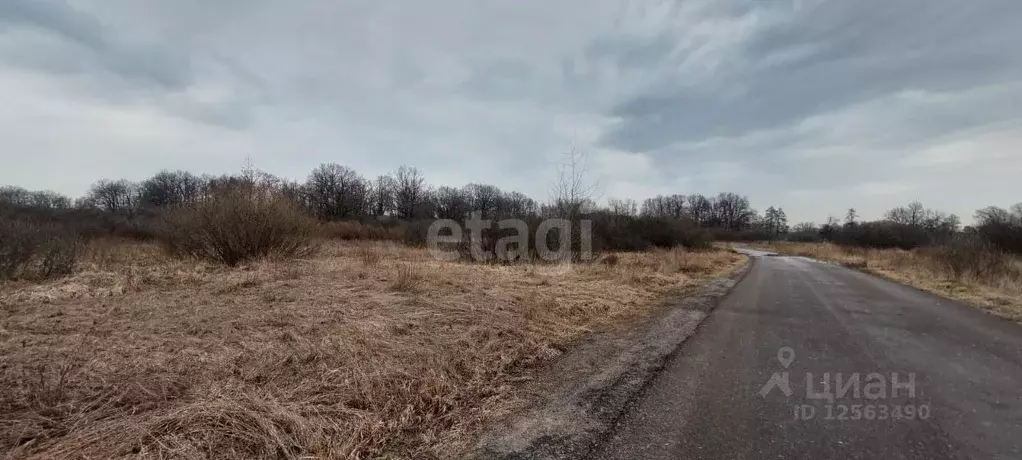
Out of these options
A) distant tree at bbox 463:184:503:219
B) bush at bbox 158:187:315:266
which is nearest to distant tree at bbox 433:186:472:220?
distant tree at bbox 463:184:503:219

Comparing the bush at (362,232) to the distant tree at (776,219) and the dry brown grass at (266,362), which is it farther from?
the distant tree at (776,219)

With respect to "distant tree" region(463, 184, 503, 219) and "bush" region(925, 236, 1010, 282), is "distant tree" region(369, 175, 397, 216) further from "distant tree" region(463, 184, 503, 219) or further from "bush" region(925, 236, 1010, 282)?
"bush" region(925, 236, 1010, 282)

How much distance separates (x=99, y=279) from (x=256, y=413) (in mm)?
9066

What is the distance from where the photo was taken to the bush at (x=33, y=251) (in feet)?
32.3

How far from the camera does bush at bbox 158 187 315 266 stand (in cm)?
1359

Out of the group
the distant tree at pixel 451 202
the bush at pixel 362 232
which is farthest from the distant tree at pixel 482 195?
the bush at pixel 362 232

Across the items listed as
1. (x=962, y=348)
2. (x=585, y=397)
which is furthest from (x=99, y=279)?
(x=962, y=348)

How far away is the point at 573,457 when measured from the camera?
10.3ft

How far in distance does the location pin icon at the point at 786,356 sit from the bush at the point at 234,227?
548 inches

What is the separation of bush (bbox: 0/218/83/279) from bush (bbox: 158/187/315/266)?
2888mm

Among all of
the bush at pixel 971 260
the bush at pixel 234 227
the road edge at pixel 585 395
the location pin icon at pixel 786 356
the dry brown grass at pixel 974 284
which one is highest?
the bush at pixel 234 227

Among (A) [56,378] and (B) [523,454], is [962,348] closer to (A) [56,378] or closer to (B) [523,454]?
(B) [523,454]

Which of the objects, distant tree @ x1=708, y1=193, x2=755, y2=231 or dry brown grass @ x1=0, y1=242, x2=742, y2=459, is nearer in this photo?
dry brown grass @ x1=0, y1=242, x2=742, y2=459

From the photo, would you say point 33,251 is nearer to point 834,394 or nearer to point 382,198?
point 834,394
